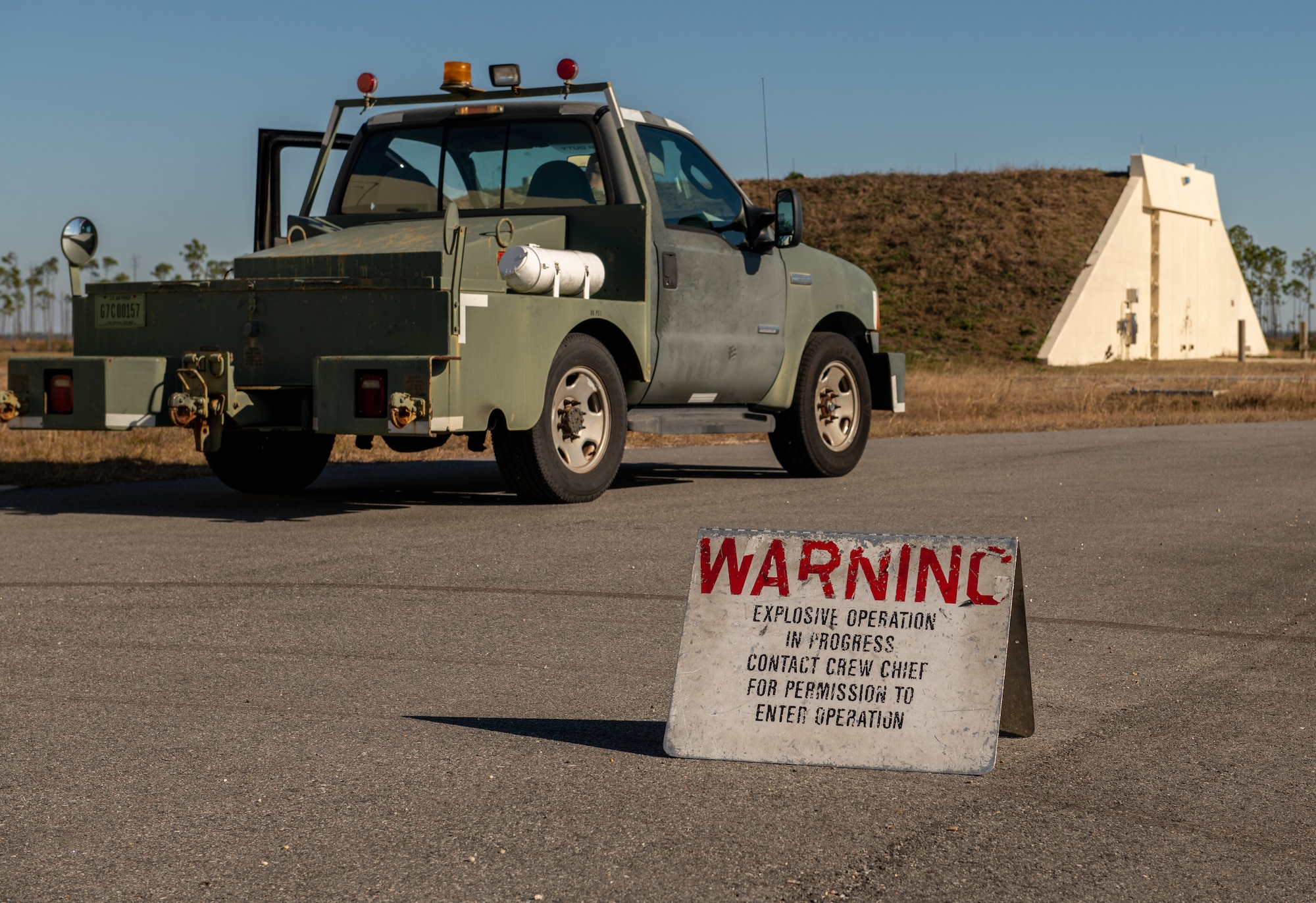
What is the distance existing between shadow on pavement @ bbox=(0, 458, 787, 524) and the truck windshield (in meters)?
1.92

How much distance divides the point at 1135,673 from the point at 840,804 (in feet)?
6.05

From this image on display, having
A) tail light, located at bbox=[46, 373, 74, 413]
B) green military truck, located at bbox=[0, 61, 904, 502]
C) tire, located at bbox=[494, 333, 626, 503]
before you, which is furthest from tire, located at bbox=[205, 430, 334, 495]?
tire, located at bbox=[494, 333, 626, 503]

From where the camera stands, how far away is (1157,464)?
1316 cm

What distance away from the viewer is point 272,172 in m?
11.0

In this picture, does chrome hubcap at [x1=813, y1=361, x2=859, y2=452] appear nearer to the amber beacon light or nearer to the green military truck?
the green military truck

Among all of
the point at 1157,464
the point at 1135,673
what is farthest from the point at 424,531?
the point at 1157,464

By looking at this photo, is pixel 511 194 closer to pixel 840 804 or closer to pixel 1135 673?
pixel 1135 673

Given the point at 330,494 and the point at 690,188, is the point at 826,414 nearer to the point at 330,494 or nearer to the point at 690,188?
the point at 690,188

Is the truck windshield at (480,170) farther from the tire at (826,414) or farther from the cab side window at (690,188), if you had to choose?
the tire at (826,414)

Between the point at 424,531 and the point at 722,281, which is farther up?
the point at 722,281

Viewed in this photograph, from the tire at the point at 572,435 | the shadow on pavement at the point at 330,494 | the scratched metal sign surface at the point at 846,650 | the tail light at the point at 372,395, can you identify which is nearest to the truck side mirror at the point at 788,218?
the tire at the point at 572,435

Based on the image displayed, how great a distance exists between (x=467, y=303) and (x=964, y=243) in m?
48.1

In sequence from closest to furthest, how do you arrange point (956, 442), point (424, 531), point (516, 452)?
point (424, 531), point (516, 452), point (956, 442)

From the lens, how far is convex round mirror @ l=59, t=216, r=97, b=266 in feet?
31.8
